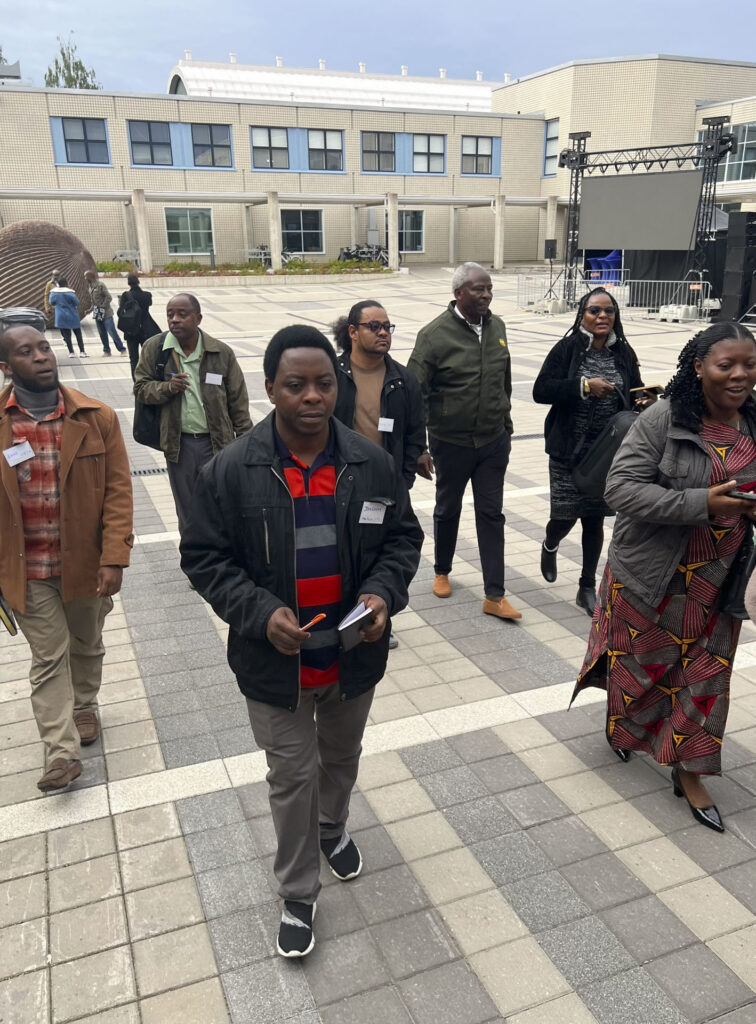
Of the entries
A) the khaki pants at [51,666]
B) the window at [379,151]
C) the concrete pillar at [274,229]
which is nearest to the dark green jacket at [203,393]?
the khaki pants at [51,666]

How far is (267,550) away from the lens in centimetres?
235

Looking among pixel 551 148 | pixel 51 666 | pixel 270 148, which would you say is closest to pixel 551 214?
pixel 551 148

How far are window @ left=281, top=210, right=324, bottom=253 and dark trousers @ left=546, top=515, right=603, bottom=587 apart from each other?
3854cm

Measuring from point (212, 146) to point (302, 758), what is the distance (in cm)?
4012

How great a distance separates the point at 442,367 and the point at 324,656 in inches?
110

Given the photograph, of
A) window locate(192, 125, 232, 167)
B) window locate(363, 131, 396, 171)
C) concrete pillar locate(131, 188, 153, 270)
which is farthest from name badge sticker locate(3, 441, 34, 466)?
window locate(363, 131, 396, 171)

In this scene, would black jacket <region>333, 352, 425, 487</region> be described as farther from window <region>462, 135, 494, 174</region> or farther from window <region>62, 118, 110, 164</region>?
window <region>462, 135, 494, 174</region>

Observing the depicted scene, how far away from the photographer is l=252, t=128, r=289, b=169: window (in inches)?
1501

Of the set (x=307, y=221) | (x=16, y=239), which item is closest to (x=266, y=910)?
(x=16, y=239)

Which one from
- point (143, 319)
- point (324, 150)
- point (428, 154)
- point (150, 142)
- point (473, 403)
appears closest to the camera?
point (473, 403)

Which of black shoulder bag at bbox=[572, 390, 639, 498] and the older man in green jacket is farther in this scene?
the older man in green jacket

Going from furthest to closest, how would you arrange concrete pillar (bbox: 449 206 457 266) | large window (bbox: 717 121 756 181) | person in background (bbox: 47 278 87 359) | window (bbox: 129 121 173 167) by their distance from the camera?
concrete pillar (bbox: 449 206 457 266), window (bbox: 129 121 173 167), large window (bbox: 717 121 756 181), person in background (bbox: 47 278 87 359)

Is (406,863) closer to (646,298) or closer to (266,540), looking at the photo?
(266,540)

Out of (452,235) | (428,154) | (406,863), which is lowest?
(406,863)
